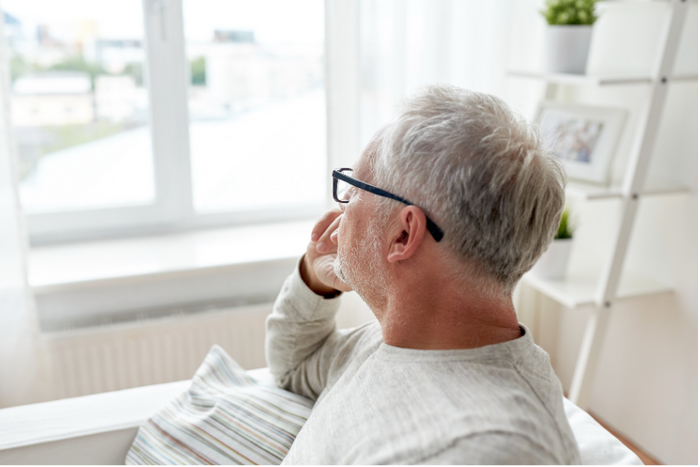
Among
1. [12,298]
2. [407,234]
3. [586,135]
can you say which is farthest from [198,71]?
[407,234]

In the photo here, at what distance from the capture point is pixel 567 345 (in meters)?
2.52

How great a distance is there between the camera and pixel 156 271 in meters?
2.01

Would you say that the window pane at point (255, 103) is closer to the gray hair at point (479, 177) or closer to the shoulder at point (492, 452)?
the gray hair at point (479, 177)

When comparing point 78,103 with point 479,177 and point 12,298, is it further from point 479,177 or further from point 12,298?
point 479,177

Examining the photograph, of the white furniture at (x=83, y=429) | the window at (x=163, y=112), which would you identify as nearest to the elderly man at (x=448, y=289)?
the white furniture at (x=83, y=429)

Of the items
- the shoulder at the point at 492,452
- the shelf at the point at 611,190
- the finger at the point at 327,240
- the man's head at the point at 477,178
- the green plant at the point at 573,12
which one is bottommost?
the shelf at the point at 611,190

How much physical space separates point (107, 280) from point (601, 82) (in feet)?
5.19

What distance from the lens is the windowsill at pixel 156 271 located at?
1990 mm

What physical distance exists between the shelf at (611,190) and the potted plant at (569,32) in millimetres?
366

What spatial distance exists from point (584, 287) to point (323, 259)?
3.73 feet

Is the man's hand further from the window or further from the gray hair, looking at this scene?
the window

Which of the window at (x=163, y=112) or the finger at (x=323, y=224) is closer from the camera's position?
the finger at (x=323, y=224)

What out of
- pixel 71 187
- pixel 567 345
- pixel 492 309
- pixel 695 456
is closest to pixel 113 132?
pixel 71 187

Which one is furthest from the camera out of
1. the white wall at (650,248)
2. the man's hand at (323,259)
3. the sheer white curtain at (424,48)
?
the sheer white curtain at (424,48)
